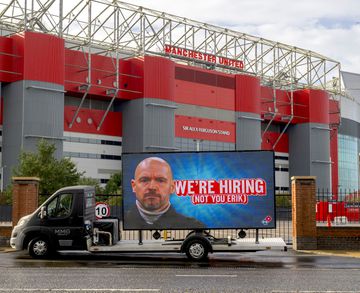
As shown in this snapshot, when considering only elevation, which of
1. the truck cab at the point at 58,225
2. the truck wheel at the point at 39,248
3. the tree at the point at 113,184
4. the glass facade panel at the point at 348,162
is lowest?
the truck wheel at the point at 39,248

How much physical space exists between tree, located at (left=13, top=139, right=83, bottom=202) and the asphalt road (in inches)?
979

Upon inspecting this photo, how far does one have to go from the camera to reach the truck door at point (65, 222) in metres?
18.7

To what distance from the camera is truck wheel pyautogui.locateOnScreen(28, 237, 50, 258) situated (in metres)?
18.9

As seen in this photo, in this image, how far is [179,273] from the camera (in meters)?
14.2

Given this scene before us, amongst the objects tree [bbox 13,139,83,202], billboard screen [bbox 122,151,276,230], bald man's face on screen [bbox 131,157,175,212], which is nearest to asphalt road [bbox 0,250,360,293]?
billboard screen [bbox 122,151,276,230]

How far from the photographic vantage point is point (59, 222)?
741 inches

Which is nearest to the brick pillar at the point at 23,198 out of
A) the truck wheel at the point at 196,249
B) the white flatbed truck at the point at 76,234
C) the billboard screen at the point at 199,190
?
the white flatbed truck at the point at 76,234

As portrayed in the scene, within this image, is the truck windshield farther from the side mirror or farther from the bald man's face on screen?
the bald man's face on screen

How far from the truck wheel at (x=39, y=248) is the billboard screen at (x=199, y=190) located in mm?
2580

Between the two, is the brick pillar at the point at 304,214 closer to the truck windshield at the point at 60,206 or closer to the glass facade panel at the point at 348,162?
the truck windshield at the point at 60,206

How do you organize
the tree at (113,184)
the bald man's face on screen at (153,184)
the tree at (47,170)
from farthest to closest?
the tree at (113,184) < the tree at (47,170) < the bald man's face on screen at (153,184)

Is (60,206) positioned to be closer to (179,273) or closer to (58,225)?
(58,225)

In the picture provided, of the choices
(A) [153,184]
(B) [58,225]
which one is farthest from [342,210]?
(B) [58,225]

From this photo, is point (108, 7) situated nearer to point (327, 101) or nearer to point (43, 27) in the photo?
point (43, 27)
